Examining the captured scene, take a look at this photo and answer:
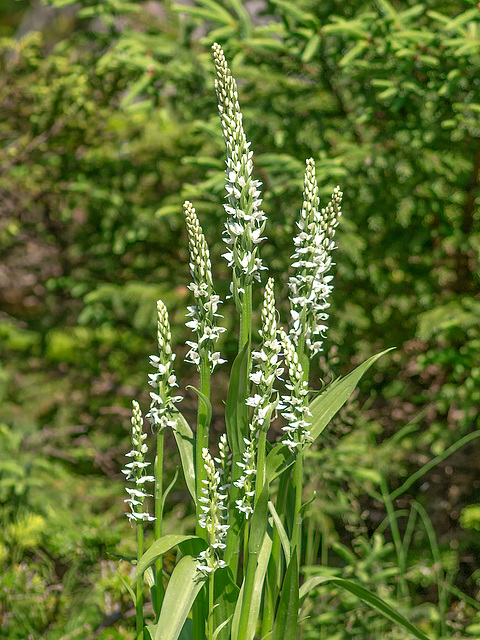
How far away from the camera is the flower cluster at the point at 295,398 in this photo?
1291mm

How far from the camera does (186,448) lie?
4.93ft

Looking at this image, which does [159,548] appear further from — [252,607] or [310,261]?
[310,261]

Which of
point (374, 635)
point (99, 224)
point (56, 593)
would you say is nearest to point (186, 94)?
point (99, 224)

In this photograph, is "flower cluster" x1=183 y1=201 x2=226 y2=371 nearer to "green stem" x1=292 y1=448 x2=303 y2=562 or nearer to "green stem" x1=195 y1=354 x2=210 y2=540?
"green stem" x1=195 y1=354 x2=210 y2=540

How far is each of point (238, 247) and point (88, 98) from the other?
2539 mm

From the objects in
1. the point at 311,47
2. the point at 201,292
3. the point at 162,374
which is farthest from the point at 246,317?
the point at 311,47

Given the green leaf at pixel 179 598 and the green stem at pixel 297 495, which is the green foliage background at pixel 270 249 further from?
the green stem at pixel 297 495

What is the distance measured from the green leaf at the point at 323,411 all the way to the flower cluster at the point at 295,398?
0.07 meters

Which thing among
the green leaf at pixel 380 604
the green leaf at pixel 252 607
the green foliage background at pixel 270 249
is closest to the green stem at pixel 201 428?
the green leaf at pixel 252 607

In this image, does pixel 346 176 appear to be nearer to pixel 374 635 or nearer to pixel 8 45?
pixel 374 635

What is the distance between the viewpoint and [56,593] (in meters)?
2.29

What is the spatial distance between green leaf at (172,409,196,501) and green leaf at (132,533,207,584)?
0.11 meters

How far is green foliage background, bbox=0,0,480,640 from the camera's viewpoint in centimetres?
236

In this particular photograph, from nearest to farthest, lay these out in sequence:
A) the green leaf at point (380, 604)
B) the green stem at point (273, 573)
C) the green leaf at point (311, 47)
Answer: the green leaf at point (380, 604) < the green stem at point (273, 573) < the green leaf at point (311, 47)
